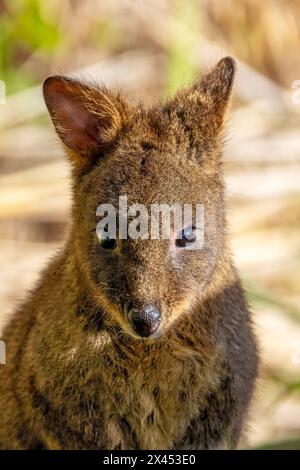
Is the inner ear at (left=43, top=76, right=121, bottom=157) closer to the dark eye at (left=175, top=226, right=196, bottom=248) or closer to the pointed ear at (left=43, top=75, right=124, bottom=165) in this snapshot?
the pointed ear at (left=43, top=75, right=124, bottom=165)

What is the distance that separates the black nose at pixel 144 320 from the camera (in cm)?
523

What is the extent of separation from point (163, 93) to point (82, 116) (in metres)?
3.13

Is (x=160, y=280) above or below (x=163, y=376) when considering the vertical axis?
above

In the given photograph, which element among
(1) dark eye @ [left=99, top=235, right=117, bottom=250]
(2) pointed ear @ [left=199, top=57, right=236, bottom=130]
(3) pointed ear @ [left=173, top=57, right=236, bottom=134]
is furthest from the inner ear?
(1) dark eye @ [left=99, top=235, right=117, bottom=250]

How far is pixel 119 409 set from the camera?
590 cm

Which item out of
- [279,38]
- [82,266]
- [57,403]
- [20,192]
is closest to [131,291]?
[82,266]

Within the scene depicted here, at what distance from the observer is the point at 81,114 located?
602cm

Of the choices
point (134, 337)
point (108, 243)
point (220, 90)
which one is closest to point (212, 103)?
point (220, 90)

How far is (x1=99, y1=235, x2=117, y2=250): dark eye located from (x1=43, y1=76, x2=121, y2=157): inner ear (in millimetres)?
598

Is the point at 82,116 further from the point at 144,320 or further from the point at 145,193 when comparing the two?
the point at 144,320

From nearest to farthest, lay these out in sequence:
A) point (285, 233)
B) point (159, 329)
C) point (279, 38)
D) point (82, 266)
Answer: point (159, 329) < point (82, 266) < point (285, 233) < point (279, 38)

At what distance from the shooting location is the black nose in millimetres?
5234

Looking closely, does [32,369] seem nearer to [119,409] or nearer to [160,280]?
[119,409]

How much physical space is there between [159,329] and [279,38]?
696cm
